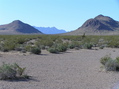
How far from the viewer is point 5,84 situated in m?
12.6

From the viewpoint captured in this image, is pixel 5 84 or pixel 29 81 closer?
pixel 5 84

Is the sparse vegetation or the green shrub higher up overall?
the sparse vegetation

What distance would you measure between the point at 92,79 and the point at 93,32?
168m

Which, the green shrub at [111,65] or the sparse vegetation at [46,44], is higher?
the sparse vegetation at [46,44]

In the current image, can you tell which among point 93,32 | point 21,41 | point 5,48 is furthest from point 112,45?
point 93,32

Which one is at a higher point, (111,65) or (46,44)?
(46,44)

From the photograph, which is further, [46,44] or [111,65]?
[46,44]

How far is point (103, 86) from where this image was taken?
43.0 feet

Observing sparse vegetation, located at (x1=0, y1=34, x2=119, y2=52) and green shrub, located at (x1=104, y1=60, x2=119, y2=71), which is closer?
green shrub, located at (x1=104, y1=60, x2=119, y2=71)

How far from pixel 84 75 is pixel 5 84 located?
5.61 metres

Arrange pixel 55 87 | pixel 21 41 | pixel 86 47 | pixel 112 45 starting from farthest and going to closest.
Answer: pixel 21 41
pixel 112 45
pixel 86 47
pixel 55 87

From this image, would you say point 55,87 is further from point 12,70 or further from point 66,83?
point 12,70

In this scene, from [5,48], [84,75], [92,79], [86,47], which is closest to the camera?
[92,79]

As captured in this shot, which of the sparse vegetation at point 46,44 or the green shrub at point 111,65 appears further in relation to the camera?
the sparse vegetation at point 46,44
